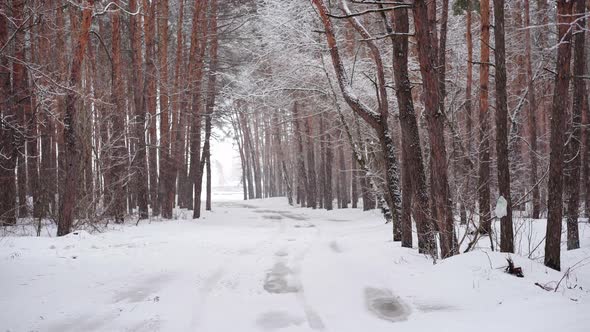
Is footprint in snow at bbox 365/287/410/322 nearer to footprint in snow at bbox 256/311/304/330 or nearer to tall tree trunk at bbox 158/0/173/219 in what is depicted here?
footprint in snow at bbox 256/311/304/330

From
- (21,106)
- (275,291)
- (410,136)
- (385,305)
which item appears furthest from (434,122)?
(21,106)

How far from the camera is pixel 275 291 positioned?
5.83 meters

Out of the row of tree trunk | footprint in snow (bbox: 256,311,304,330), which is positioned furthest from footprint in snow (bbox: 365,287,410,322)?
the row of tree trunk

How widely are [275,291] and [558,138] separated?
4828mm

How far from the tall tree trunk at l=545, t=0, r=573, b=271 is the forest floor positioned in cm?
44

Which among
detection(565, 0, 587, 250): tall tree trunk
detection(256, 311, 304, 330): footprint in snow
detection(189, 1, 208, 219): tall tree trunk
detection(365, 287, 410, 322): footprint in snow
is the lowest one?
detection(365, 287, 410, 322): footprint in snow

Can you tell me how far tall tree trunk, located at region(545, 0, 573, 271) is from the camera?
249 inches

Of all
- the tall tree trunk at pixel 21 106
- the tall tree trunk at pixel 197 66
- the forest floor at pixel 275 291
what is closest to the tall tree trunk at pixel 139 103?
the tall tree trunk at pixel 197 66

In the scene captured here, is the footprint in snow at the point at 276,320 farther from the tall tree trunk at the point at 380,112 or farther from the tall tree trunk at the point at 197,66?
the tall tree trunk at the point at 197,66

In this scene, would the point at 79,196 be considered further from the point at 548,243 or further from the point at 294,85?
the point at 548,243

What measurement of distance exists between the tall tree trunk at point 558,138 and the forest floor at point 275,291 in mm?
438

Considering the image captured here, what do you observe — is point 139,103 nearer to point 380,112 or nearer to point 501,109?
point 380,112

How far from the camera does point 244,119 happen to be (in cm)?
3619

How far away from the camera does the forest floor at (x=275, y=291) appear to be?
4.43 meters
